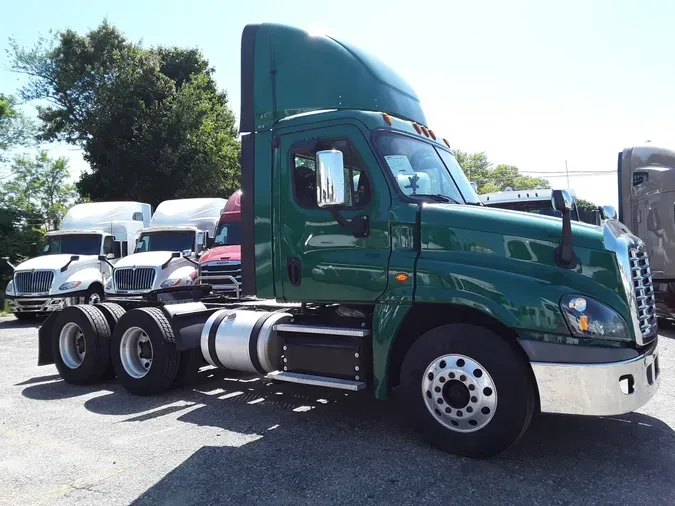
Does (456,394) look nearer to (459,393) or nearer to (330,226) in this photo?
(459,393)

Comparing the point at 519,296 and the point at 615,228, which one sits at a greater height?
the point at 615,228

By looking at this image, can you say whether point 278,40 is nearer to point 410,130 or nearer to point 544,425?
point 410,130

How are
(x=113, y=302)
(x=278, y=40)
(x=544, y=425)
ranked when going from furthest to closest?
(x=113, y=302)
(x=278, y=40)
(x=544, y=425)

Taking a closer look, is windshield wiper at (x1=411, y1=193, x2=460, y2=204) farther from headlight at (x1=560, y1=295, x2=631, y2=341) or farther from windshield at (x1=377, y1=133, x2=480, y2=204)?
headlight at (x1=560, y1=295, x2=631, y2=341)

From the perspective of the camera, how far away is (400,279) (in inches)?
186

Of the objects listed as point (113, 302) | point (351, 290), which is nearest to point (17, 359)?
point (113, 302)

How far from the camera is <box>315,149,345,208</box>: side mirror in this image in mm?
4539

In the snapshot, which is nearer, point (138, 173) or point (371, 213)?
point (371, 213)

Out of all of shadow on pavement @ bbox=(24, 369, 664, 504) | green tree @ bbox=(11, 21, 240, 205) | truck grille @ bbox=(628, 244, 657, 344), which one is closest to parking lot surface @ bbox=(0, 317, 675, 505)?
shadow on pavement @ bbox=(24, 369, 664, 504)

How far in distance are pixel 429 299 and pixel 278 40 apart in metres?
3.02

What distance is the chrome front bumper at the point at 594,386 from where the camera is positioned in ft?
12.9

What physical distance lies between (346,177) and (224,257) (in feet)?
24.3

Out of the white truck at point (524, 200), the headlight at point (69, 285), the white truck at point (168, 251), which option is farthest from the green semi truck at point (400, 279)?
the headlight at point (69, 285)

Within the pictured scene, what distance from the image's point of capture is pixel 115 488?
401 cm
